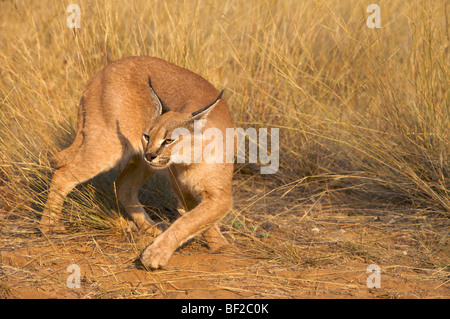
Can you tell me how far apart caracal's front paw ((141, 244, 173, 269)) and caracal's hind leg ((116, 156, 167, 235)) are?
0.94m

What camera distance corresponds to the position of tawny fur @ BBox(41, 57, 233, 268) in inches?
149

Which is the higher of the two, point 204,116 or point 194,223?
point 204,116

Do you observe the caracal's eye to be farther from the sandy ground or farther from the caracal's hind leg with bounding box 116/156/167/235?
the caracal's hind leg with bounding box 116/156/167/235

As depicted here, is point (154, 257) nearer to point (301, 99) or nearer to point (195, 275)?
point (195, 275)

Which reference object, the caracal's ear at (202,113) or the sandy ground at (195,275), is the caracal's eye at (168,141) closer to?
the caracal's ear at (202,113)

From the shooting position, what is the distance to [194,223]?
12.0 ft

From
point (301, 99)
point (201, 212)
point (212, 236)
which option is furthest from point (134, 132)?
point (301, 99)

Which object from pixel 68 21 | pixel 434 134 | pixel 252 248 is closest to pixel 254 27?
pixel 68 21

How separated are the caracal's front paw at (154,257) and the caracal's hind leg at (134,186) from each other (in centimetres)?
94

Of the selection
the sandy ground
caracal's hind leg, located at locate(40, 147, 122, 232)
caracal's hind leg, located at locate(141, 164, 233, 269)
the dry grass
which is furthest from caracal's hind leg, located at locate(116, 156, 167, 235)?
caracal's hind leg, located at locate(141, 164, 233, 269)

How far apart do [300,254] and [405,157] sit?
1.43 m

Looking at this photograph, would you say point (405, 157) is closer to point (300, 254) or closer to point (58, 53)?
point (300, 254)

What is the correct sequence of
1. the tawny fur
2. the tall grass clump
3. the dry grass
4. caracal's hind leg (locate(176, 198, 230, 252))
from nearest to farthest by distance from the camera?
the dry grass
the tawny fur
caracal's hind leg (locate(176, 198, 230, 252))
the tall grass clump

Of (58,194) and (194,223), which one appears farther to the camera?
(58,194)
